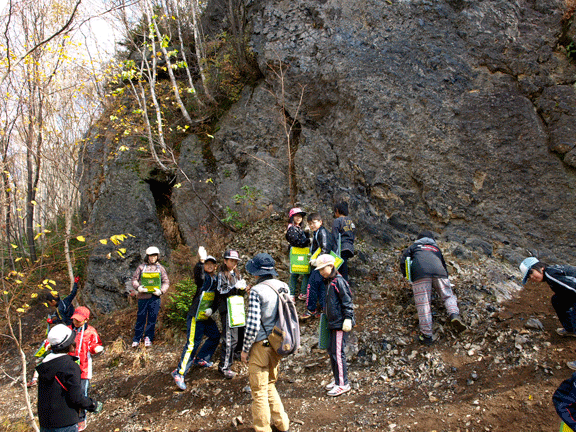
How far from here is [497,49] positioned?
900 cm

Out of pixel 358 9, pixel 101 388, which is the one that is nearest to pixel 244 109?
Result: pixel 358 9

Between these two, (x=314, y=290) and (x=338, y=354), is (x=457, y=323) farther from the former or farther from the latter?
(x=314, y=290)

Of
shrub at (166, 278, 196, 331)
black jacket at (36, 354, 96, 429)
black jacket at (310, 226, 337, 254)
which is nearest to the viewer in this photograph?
black jacket at (36, 354, 96, 429)

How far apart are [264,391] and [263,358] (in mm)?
345

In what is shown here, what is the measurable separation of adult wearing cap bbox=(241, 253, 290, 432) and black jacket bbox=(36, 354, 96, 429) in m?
1.75

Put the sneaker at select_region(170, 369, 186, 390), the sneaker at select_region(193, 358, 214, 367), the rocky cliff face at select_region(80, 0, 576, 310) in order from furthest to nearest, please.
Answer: the rocky cliff face at select_region(80, 0, 576, 310) → the sneaker at select_region(193, 358, 214, 367) → the sneaker at select_region(170, 369, 186, 390)

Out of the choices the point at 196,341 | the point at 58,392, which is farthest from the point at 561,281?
the point at 58,392

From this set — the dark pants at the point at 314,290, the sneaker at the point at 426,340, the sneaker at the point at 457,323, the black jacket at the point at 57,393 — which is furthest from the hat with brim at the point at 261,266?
the sneaker at the point at 457,323

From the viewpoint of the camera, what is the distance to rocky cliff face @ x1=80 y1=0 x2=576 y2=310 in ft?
25.2

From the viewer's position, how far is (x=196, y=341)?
18.7 feet

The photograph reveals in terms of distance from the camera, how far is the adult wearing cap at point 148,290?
696 centimetres

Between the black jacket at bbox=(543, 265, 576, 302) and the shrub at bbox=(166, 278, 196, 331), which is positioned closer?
the black jacket at bbox=(543, 265, 576, 302)

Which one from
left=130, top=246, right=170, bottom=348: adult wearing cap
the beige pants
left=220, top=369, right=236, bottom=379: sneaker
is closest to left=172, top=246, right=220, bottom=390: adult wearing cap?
left=220, top=369, right=236, bottom=379: sneaker

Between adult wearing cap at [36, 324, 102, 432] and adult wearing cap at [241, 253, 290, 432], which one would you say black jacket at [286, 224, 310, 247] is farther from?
adult wearing cap at [36, 324, 102, 432]
